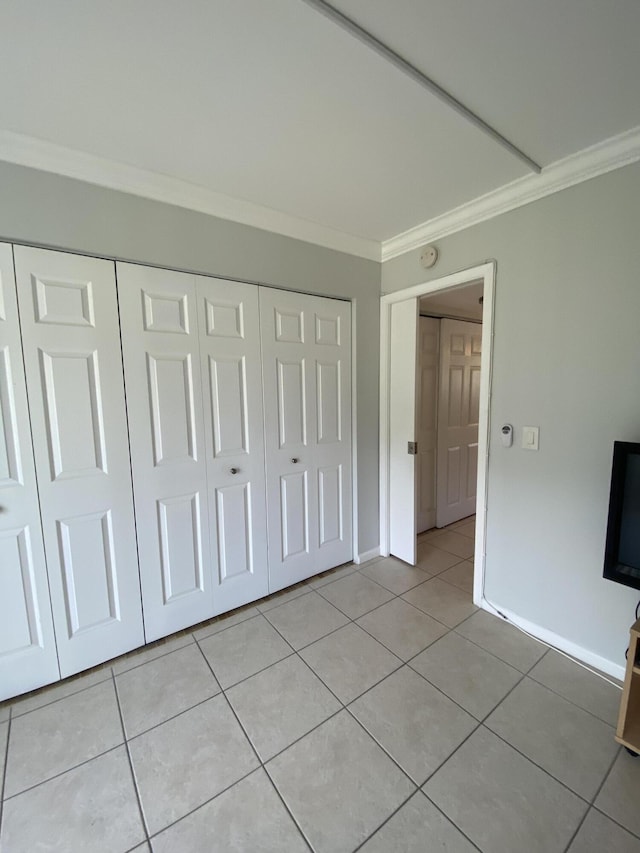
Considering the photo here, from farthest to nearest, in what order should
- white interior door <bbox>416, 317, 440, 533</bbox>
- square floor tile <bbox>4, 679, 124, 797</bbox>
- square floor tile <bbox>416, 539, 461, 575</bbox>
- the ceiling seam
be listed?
white interior door <bbox>416, 317, 440, 533</bbox>, square floor tile <bbox>416, 539, 461, 575</bbox>, square floor tile <bbox>4, 679, 124, 797</bbox>, the ceiling seam

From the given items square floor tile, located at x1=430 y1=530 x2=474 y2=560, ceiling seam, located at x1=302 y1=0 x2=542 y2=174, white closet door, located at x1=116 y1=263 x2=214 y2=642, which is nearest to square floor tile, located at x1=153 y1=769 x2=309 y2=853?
white closet door, located at x1=116 y1=263 x2=214 y2=642

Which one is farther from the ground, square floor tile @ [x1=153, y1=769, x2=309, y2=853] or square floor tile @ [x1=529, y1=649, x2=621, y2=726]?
square floor tile @ [x1=153, y1=769, x2=309, y2=853]

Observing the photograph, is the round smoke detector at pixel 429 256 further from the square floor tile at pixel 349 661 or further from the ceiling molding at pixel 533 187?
the square floor tile at pixel 349 661

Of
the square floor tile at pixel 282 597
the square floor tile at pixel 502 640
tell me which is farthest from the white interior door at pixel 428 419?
the square floor tile at pixel 282 597

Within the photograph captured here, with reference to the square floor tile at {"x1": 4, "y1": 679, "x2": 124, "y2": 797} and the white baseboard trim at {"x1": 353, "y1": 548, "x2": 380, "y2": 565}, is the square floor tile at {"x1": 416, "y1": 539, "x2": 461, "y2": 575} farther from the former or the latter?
the square floor tile at {"x1": 4, "y1": 679, "x2": 124, "y2": 797}

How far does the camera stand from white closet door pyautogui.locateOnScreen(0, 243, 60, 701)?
1.50 metres

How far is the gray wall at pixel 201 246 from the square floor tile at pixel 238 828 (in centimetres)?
172


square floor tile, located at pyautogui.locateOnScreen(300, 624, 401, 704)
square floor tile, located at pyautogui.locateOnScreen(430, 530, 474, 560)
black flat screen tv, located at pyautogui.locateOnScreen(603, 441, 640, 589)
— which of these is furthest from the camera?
square floor tile, located at pyautogui.locateOnScreen(430, 530, 474, 560)

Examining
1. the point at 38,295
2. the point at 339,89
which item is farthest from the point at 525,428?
the point at 38,295

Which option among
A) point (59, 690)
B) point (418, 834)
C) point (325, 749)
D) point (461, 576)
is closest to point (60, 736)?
→ point (59, 690)

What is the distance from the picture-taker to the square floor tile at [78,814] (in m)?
1.09

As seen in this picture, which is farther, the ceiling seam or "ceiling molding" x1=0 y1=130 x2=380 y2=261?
"ceiling molding" x1=0 y1=130 x2=380 y2=261

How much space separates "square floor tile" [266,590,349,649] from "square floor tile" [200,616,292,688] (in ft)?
0.19

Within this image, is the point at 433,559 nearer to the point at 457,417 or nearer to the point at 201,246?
the point at 457,417
